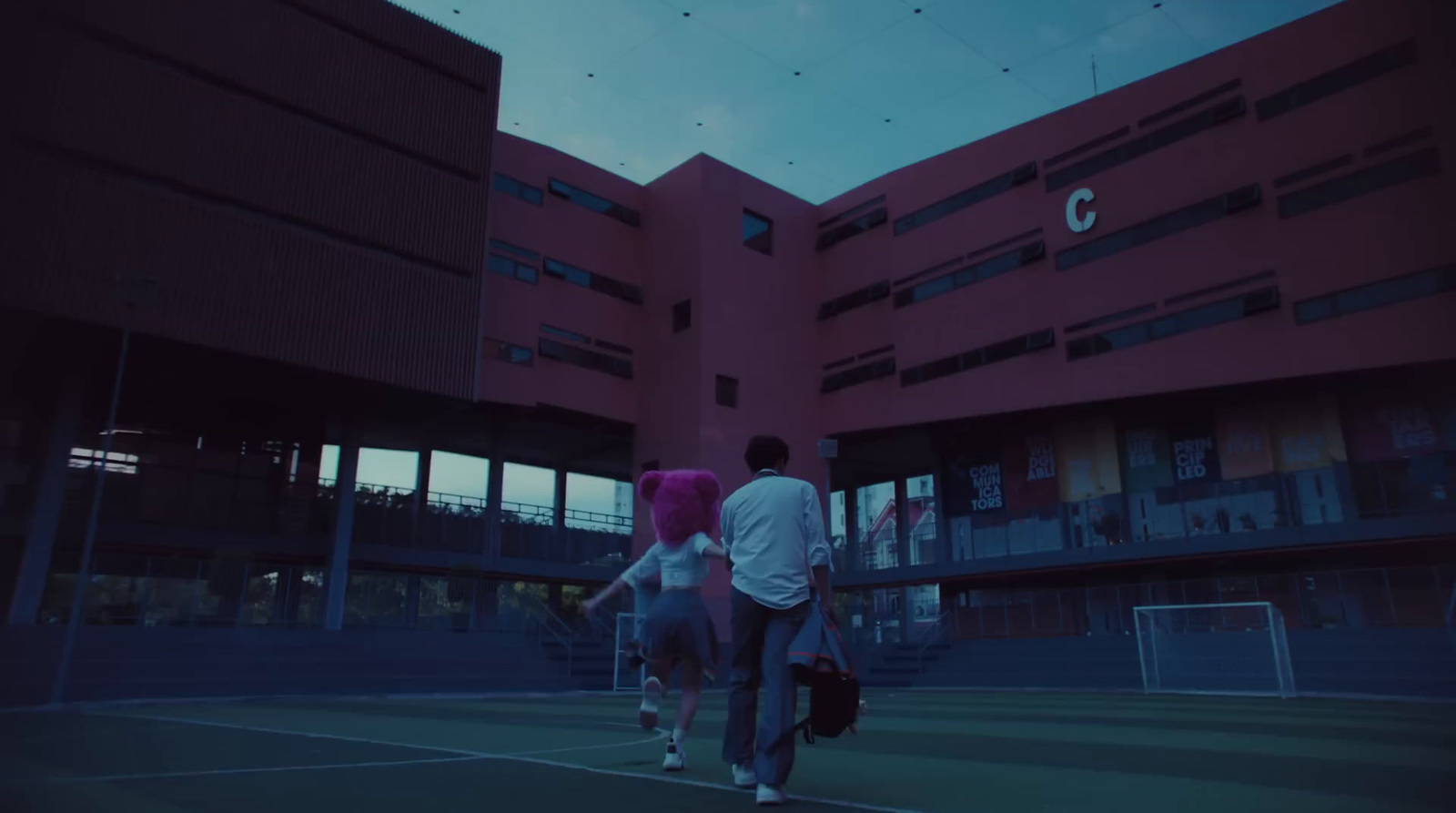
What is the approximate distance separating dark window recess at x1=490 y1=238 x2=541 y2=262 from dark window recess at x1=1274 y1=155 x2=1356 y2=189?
20.3m

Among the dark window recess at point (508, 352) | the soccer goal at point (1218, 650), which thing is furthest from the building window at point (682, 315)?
the soccer goal at point (1218, 650)

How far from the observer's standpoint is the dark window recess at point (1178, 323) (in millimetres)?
22891

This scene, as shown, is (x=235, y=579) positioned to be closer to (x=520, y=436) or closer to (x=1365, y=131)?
(x=520, y=436)

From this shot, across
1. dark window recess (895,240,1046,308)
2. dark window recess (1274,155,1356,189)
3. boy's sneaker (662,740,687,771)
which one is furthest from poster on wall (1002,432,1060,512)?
boy's sneaker (662,740,687,771)

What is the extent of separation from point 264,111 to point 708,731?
20.4 meters

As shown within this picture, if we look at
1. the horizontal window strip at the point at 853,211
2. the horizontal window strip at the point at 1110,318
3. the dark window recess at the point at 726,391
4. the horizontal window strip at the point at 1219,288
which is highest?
the horizontal window strip at the point at 853,211

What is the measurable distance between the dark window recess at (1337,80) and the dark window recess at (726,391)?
52.8 feet

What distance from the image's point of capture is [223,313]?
20750 mm

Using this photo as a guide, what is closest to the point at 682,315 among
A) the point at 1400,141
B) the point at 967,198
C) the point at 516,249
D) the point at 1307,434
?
the point at 516,249

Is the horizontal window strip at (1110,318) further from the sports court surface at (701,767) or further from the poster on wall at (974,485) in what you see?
the sports court surface at (701,767)

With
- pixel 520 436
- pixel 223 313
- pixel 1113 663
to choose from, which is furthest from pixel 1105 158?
pixel 223 313

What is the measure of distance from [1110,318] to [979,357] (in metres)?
3.92

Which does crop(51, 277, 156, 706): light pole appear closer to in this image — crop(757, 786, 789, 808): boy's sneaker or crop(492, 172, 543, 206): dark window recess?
crop(492, 172, 543, 206): dark window recess

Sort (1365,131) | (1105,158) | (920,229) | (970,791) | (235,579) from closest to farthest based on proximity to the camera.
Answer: (970,791), (235,579), (1365,131), (1105,158), (920,229)
